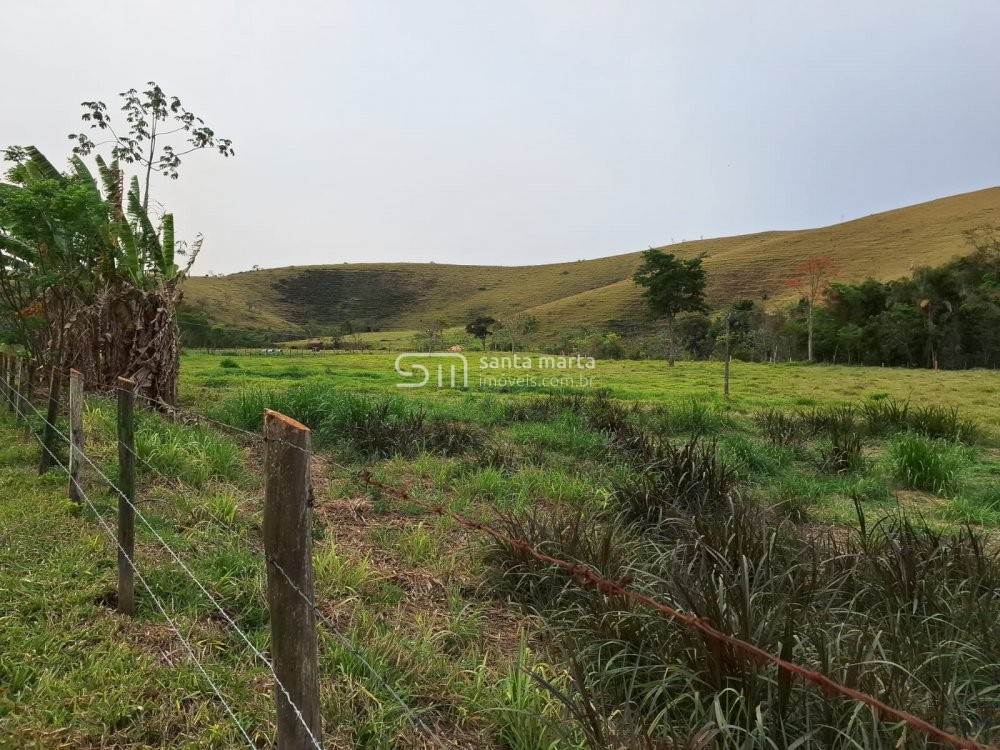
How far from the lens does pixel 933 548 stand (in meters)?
3.84

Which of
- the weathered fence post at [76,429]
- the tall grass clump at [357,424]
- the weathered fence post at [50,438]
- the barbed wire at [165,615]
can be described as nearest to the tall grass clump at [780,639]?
the barbed wire at [165,615]

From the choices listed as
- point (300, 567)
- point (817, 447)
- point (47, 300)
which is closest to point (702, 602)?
point (300, 567)

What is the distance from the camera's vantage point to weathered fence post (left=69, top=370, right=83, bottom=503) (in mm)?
4570

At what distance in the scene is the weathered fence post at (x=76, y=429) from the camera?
457cm

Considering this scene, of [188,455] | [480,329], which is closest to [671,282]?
[480,329]

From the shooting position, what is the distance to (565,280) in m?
99.8

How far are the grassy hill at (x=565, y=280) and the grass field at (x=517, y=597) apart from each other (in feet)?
185

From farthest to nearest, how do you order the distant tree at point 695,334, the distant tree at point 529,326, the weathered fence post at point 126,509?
the distant tree at point 529,326
the distant tree at point 695,334
the weathered fence post at point 126,509

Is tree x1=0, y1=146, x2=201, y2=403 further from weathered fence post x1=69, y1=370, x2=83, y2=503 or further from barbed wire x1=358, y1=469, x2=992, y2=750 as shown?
barbed wire x1=358, y1=469, x2=992, y2=750

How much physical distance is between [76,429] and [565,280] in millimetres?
97836

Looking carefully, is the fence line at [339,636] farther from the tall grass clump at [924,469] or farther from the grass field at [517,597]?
the tall grass clump at [924,469]

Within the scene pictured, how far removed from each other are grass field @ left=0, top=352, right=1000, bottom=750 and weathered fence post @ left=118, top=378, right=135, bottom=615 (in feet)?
0.57

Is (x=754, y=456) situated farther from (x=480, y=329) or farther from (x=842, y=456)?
(x=480, y=329)

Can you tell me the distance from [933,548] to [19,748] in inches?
198
